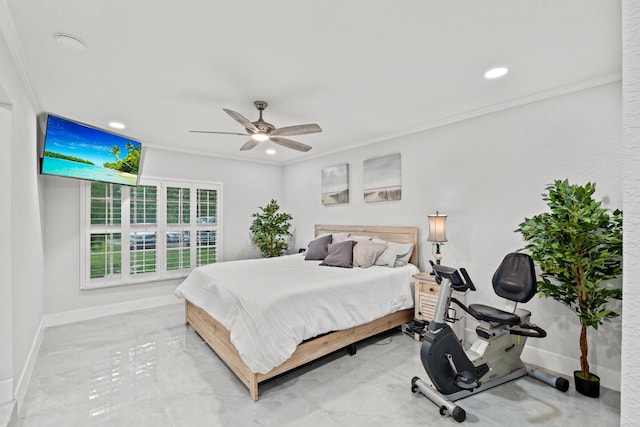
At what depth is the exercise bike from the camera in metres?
2.16

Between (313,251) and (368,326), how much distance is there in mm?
1570

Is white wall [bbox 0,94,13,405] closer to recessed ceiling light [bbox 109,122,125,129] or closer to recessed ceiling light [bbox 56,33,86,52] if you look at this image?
recessed ceiling light [bbox 56,33,86,52]

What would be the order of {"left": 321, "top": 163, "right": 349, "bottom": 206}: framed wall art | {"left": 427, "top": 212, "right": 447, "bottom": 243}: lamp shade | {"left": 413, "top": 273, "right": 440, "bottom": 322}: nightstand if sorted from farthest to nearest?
{"left": 321, "top": 163, "right": 349, "bottom": 206}: framed wall art → {"left": 427, "top": 212, "right": 447, "bottom": 243}: lamp shade → {"left": 413, "top": 273, "right": 440, "bottom": 322}: nightstand

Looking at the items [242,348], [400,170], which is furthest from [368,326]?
[400,170]

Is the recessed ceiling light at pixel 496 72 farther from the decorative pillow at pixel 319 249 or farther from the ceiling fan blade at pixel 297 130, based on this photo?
the decorative pillow at pixel 319 249

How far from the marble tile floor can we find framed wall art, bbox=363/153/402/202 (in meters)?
2.07

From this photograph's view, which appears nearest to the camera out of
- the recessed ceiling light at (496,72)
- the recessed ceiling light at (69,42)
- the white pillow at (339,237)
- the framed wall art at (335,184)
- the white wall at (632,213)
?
the white wall at (632,213)

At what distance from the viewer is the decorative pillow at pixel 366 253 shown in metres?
3.82

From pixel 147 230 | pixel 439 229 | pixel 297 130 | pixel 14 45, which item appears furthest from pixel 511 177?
pixel 147 230

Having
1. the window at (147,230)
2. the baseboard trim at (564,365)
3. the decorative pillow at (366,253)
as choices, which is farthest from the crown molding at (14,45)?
the baseboard trim at (564,365)

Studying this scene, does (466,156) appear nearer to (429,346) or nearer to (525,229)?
(525,229)

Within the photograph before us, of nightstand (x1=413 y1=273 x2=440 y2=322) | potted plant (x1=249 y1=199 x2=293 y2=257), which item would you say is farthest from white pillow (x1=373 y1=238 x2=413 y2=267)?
potted plant (x1=249 y1=199 x2=293 y2=257)

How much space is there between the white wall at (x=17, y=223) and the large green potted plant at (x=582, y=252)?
13.1ft

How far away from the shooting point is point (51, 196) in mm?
3984
